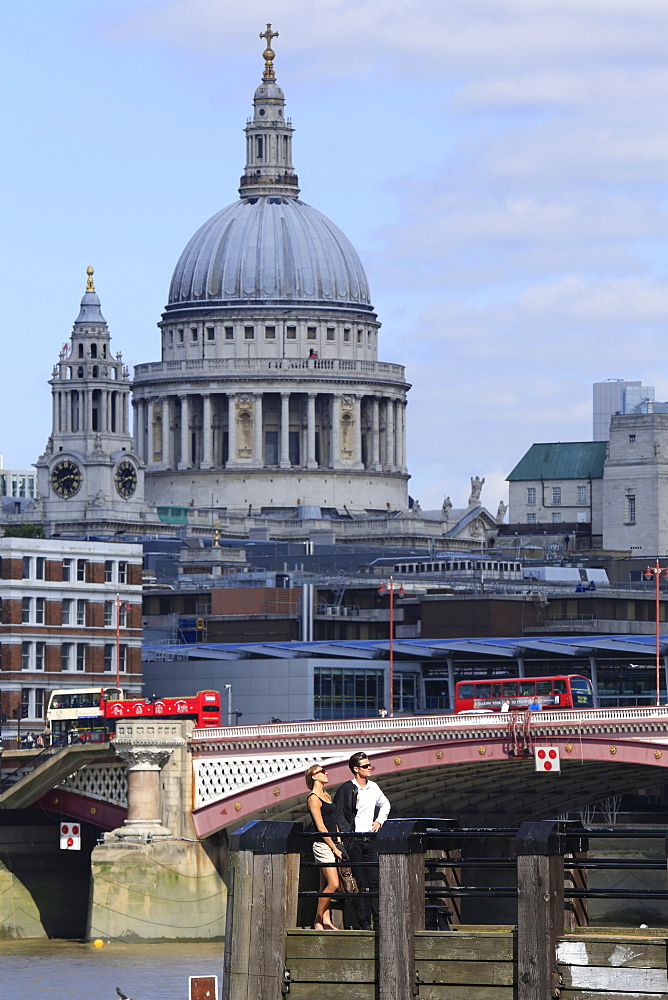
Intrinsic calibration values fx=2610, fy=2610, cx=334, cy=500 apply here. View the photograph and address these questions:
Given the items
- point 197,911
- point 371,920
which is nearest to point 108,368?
point 197,911

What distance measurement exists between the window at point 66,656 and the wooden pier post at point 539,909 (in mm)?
92426

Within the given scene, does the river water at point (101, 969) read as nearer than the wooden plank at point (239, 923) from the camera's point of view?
No

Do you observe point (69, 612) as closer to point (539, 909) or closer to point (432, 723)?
point (432, 723)

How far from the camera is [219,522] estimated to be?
195 meters

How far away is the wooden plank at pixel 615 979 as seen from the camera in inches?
747

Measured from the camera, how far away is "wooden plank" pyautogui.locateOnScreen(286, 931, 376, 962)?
20.2 m

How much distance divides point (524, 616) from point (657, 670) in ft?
89.1

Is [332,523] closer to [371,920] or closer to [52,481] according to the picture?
[52,481]

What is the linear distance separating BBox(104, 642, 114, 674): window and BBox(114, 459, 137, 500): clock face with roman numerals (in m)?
68.2

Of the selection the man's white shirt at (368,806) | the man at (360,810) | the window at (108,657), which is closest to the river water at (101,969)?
the window at (108,657)

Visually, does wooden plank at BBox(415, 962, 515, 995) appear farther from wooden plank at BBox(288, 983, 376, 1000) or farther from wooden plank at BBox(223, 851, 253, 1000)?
wooden plank at BBox(223, 851, 253, 1000)

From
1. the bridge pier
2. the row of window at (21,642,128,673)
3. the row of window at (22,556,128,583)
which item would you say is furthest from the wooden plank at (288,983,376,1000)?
the row of window at (22,556,128,583)

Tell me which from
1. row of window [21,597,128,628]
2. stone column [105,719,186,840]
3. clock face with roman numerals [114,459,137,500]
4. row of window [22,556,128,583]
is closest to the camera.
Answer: stone column [105,719,186,840]

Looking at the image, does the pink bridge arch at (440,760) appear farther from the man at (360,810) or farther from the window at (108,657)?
the man at (360,810)
